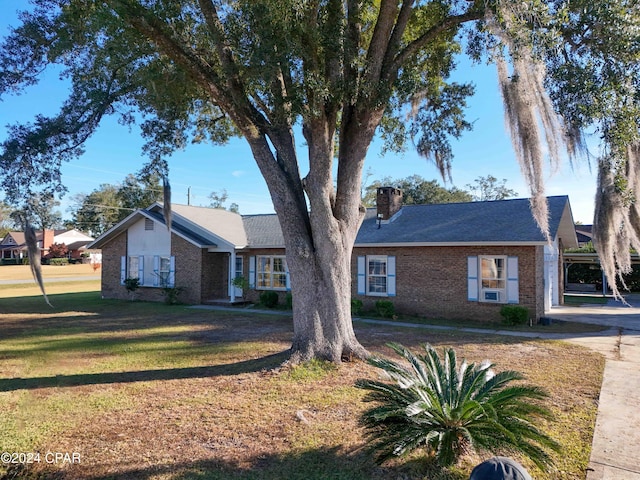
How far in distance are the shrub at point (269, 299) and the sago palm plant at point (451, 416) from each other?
1333cm

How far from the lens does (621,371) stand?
287 inches

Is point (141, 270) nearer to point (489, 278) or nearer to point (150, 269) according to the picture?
point (150, 269)

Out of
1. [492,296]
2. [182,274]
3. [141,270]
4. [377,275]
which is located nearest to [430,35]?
[492,296]

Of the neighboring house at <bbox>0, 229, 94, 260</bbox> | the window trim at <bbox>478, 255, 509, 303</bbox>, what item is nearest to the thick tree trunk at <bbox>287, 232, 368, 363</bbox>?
the window trim at <bbox>478, 255, 509, 303</bbox>

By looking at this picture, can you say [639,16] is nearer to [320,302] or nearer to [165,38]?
[320,302]

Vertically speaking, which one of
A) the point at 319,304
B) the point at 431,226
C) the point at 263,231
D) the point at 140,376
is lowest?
the point at 140,376

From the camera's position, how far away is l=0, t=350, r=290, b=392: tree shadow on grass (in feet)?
21.6

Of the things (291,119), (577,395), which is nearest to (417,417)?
(577,395)

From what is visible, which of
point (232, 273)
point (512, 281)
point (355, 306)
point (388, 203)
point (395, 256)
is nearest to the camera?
point (512, 281)

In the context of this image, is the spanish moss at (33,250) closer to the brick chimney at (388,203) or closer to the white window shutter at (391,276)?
the white window shutter at (391,276)

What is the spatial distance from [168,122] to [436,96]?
5991 mm

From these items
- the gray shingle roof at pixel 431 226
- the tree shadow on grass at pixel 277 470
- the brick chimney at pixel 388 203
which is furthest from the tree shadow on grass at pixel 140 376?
the brick chimney at pixel 388 203

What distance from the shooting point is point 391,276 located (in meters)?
15.2

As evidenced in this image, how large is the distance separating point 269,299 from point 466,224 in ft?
27.4
